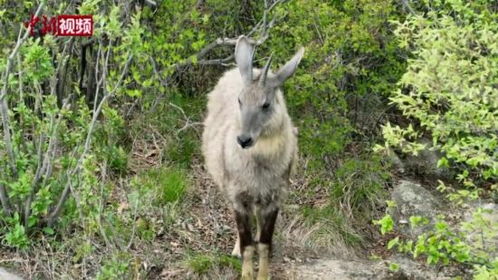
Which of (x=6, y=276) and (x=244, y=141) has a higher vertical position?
(x=244, y=141)

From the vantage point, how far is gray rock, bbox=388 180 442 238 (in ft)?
22.3

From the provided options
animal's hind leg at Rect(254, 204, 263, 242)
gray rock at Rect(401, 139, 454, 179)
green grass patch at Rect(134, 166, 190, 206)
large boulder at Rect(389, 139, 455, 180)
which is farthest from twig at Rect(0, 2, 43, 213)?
gray rock at Rect(401, 139, 454, 179)

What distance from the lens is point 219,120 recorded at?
6.07 meters

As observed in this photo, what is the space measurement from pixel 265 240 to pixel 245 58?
138 cm

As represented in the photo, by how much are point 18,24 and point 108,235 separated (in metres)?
2.12

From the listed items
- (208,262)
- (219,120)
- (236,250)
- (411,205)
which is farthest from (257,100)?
(411,205)

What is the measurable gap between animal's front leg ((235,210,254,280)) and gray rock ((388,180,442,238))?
187 centimetres

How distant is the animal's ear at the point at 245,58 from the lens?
16.8ft

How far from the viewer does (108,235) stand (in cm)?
Answer: 502

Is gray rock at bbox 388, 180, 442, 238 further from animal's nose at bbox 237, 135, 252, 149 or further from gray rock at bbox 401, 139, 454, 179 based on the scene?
animal's nose at bbox 237, 135, 252, 149

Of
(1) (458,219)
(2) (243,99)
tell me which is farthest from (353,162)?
(2) (243,99)

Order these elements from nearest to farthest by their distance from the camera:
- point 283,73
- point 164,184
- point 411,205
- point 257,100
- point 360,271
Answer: point 257,100
point 283,73
point 360,271
point 164,184
point 411,205

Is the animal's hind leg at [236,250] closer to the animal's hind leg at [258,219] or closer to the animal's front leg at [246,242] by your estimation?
the animal's hind leg at [258,219]

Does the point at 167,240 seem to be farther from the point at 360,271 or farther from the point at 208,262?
the point at 360,271
